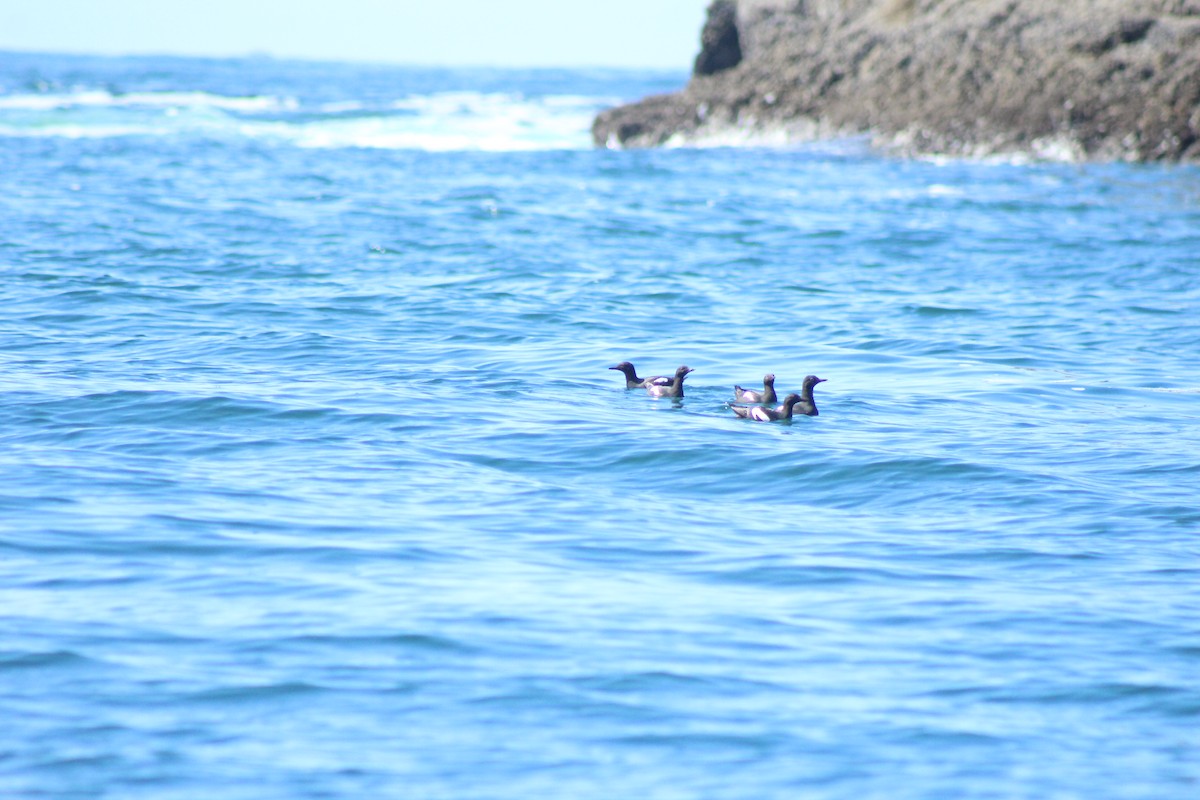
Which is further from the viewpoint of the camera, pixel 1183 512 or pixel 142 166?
pixel 142 166

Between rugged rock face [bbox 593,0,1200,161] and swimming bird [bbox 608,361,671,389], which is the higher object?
rugged rock face [bbox 593,0,1200,161]

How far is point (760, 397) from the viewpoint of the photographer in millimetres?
13039

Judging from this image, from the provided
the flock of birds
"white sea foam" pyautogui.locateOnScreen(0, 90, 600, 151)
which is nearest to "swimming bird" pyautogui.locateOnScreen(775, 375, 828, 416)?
the flock of birds

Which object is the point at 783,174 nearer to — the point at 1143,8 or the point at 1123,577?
the point at 1143,8

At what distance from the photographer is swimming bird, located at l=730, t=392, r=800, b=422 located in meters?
12.5

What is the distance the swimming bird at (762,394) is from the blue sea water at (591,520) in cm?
33

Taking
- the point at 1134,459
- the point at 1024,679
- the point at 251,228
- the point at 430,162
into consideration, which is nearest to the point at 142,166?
the point at 430,162

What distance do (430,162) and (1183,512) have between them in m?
30.2

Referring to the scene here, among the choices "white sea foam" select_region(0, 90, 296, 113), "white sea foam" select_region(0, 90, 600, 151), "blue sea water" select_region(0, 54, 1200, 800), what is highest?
"white sea foam" select_region(0, 90, 296, 113)

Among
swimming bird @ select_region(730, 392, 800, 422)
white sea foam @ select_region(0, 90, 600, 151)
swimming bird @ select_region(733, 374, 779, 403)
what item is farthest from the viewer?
white sea foam @ select_region(0, 90, 600, 151)

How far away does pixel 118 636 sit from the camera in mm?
7273

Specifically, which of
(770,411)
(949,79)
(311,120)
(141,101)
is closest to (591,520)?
(770,411)

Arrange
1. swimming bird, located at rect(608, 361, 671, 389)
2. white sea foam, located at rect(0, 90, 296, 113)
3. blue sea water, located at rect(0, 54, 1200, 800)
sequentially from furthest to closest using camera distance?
white sea foam, located at rect(0, 90, 296, 113), swimming bird, located at rect(608, 361, 671, 389), blue sea water, located at rect(0, 54, 1200, 800)

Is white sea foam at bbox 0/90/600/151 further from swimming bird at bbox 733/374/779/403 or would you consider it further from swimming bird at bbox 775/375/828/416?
swimming bird at bbox 775/375/828/416
